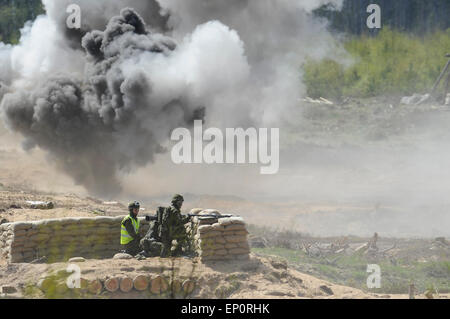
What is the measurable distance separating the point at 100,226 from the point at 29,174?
18604mm

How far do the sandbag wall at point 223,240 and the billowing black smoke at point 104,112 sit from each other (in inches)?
465

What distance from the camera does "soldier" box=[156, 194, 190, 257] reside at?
38.0 ft

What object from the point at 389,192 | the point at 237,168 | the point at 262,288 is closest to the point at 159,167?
the point at 237,168

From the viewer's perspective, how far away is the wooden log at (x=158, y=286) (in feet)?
33.9

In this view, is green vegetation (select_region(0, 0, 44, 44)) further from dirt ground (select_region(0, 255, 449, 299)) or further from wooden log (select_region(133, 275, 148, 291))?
wooden log (select_region(133, 275, 148, 291))

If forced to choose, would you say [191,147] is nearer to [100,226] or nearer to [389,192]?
[389,192]

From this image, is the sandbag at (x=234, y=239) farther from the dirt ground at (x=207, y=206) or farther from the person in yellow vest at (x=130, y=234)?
the person in yellow vest at (x=130, y=234)

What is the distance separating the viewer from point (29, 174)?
30.0 meters

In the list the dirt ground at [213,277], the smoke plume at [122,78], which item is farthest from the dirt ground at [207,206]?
the smoke plume at [122,78]

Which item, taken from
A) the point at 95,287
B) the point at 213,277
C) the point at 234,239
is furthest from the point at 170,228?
the point at 95,287

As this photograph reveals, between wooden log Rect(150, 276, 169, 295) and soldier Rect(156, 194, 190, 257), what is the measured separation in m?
1.14

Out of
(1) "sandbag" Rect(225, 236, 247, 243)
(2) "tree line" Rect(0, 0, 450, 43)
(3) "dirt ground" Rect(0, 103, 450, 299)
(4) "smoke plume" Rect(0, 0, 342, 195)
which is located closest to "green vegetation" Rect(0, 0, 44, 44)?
(2) "tree line" Rect(0, 0, 450, 43)

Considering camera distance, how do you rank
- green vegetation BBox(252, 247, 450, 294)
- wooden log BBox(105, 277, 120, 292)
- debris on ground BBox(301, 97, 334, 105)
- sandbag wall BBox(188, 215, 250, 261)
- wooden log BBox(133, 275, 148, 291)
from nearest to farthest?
wooden log BBox(105, 277, 120, 292) → wooden log BBox(133, 275, 148, 291) → sandbag wall BBox(188, 215, 250, 261) → green vegetation BBox(252, 247, 450, 294) → debris on ground BBox(301, 97, 334, 105)

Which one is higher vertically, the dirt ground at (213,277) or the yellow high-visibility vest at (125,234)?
the yellow high-visibility vest at (125,234)
